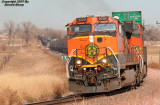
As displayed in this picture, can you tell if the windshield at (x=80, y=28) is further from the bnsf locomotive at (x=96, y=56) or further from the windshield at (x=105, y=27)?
the windshield at (x=105, y=27)

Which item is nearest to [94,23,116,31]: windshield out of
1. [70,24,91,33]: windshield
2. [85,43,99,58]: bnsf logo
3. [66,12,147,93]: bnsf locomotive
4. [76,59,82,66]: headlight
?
[66,12,147,93]: bnsf locomotive

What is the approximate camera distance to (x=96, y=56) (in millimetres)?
10859

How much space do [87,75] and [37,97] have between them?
3.87 metres

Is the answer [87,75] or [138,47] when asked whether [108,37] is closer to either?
[87,75]

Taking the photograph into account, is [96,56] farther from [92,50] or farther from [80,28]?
[80,28]

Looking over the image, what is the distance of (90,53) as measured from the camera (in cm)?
1101

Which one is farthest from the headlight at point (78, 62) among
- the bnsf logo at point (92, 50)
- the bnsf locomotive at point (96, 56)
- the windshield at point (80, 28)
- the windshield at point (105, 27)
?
the windshield at point (105, 27)

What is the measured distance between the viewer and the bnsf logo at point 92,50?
1094 cm

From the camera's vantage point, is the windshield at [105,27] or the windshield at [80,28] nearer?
the windshield at [105,27]

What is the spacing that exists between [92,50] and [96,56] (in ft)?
1.15

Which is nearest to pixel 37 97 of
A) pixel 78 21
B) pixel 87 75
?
pixel 87 75

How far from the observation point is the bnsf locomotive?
1071 centimetres

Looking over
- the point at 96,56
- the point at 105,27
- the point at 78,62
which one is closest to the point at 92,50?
the point at 96,56

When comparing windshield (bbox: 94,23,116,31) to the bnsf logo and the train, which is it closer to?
the train
